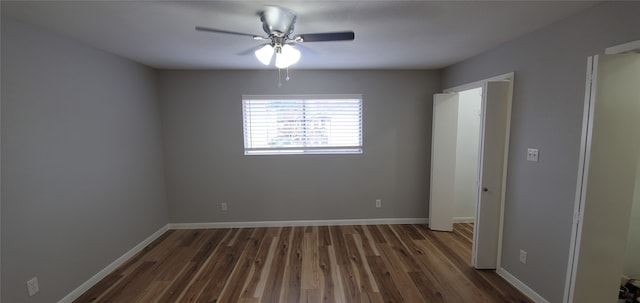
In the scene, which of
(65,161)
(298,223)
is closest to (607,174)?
(298,223)

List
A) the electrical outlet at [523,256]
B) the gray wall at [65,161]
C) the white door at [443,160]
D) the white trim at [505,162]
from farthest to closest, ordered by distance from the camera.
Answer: the white door at [443,160] → the white trim at [505,162] → the electrical outlet at [523,256] → the gray wall at [65,161]

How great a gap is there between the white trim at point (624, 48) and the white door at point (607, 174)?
0.12ft

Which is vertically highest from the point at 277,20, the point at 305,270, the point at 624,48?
the point at 277,20

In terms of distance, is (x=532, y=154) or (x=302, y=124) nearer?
(x=532, y=154)

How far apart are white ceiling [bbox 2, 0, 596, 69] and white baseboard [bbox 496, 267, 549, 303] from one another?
2276 millimetres

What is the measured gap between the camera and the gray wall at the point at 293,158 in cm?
342

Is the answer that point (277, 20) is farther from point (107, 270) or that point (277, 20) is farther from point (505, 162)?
point (107, 270)

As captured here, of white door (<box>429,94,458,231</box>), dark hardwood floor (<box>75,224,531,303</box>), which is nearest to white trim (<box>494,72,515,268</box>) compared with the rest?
dark hardwood floor (<box>75,224,531,303</box>)

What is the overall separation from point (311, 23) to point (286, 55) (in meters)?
0.35

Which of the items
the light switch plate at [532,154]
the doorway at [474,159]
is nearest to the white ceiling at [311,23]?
the doorway at [474,159]

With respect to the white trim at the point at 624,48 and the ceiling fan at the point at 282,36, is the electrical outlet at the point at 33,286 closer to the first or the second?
the ceiling fan at the point at 282,36

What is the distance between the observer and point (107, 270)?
249cm

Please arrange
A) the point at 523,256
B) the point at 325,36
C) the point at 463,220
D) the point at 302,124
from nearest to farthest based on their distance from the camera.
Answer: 1. the point at 325,36
2. the point at 523,256
3. the point at 302,124
4. the point at 463,220

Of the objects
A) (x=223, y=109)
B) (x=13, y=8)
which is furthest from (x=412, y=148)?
(x=13, y=8)
